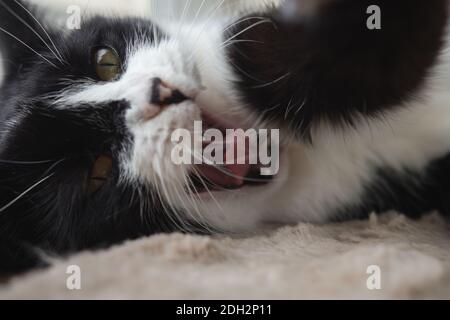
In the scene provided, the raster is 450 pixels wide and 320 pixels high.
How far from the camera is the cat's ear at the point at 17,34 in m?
0.90

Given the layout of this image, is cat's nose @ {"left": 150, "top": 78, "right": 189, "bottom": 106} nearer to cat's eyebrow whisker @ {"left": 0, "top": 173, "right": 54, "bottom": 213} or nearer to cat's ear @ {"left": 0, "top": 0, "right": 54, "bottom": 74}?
cat's eyebrow whisker @ {"left": 0, "top": 173, "right": 54, "bottom": 213}

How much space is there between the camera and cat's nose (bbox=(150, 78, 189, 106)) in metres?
0.69

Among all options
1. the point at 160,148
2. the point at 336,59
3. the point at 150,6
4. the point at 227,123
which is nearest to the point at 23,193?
the point at 160,148

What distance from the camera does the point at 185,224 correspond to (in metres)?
0.75

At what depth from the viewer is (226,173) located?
719 millimetres

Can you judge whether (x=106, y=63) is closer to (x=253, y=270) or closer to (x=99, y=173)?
(x=99, y=173)

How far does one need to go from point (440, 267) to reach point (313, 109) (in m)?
0.27

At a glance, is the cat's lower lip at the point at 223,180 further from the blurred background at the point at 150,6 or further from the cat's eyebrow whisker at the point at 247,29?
the blurred background at the point at 150,6

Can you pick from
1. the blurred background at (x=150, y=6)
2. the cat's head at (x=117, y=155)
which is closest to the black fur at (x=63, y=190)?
the cat's head at (x=117, y=155)

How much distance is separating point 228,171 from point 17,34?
529mm

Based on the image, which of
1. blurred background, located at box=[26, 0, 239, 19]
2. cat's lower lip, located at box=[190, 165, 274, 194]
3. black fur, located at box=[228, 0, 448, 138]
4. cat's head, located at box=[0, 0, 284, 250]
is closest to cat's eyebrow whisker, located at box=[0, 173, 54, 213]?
cat's head, located at box=[0, 0, 284, 250]

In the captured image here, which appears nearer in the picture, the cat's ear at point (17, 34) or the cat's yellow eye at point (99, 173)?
the cat's yellow eye at point (99, 173)
